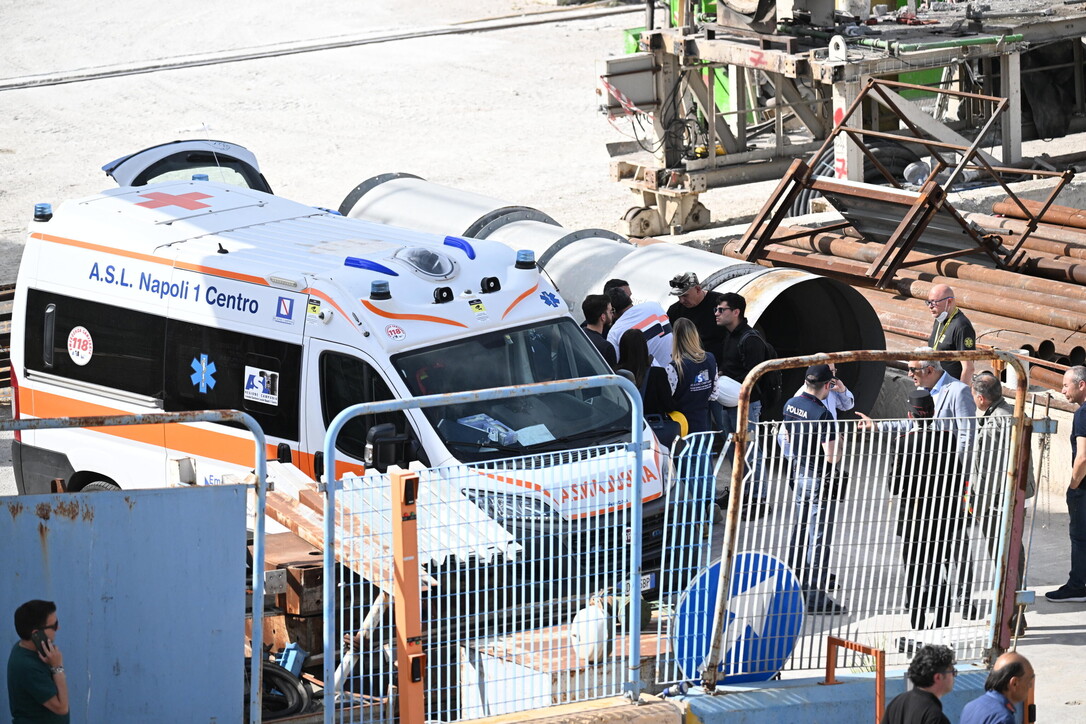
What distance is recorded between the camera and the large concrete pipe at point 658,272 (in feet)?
40.7

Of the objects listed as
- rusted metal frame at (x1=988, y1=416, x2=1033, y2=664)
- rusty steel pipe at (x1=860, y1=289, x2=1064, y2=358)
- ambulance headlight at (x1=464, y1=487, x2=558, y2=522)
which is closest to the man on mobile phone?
ambulance headlight at (x1=464, y1=487, x2=558, y2=522)

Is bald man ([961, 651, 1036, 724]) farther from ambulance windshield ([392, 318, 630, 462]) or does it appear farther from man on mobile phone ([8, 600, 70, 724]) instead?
man on mobile phone ([8, 600, 70, 724])

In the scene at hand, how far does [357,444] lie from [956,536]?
12.1ft

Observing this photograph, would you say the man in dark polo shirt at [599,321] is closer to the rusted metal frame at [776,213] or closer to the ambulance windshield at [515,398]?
the ambulance windshield at [515,398]

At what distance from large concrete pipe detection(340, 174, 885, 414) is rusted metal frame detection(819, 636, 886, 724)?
17.0 ft

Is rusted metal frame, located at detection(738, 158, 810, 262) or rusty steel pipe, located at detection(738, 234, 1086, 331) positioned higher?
rusted metal frame, located at detection(738, 158, 810, 262)

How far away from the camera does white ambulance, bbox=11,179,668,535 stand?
891 centimetres

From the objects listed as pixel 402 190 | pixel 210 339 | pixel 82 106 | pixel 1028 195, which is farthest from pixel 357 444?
pixel 82 106

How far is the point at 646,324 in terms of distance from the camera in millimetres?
11367

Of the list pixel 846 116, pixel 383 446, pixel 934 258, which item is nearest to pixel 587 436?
pixel 383 446

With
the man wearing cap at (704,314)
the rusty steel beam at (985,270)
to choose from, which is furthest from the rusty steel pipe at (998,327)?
the man wearing cap at (704,314)

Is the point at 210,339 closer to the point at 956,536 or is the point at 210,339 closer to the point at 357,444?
the point at 357,444

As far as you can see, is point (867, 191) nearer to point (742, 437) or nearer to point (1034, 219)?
point (1034, 219)

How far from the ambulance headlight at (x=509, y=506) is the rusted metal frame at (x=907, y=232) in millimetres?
7382
